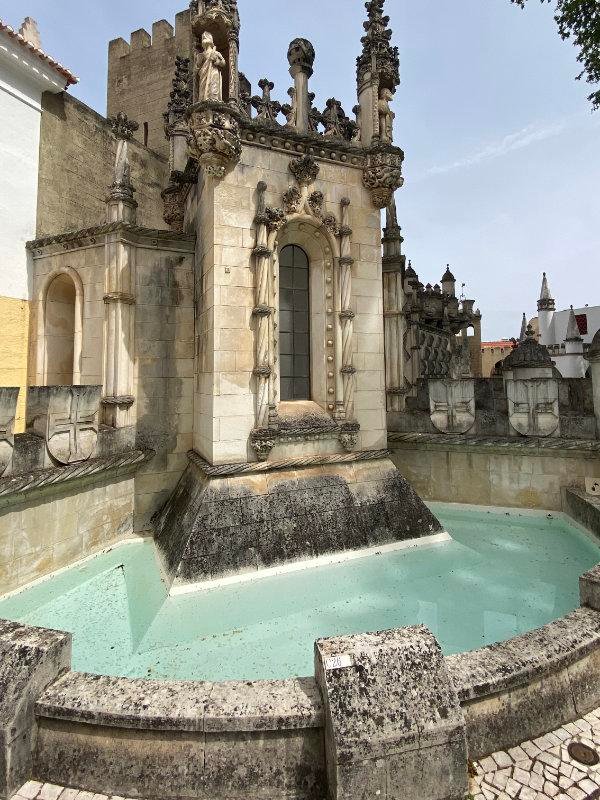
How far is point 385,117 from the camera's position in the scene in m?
7.91

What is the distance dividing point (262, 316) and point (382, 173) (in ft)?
12.2

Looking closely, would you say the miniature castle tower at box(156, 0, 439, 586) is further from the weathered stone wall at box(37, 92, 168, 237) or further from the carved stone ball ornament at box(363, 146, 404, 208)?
the weathered stone wall at box(37, 92, 168, 237)

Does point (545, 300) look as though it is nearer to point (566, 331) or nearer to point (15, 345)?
point (566, 331)

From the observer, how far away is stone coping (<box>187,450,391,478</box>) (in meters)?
6.46

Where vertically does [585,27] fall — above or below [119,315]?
above

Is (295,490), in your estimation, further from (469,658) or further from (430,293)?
(430,293)

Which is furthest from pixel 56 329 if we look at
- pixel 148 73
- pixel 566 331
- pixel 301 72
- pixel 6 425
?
pixel 566 331

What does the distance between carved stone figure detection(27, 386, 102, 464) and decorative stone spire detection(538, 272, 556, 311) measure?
4067 cm

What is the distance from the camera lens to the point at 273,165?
7020 mm

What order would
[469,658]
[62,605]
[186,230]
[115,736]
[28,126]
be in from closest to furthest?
1. [115,736]
2. [469,658]
3. [62,605]
4. [186,230]
5. [28,126]

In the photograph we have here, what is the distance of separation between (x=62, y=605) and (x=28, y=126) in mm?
11387

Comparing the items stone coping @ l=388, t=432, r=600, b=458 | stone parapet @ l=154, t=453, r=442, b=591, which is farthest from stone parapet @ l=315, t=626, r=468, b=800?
stone coping @ l=388, t=432, r=600, b=458

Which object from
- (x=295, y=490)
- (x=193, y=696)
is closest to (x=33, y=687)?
(x=193, y=696)

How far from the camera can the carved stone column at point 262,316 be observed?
6719 millimetres
